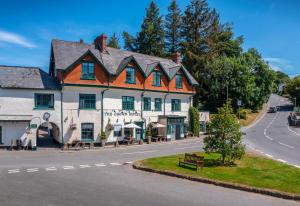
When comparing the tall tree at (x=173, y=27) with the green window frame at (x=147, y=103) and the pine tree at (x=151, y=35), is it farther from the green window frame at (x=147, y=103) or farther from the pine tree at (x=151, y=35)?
the green window frame at (x=147, y=103)

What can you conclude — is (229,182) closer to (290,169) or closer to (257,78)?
(290,169)

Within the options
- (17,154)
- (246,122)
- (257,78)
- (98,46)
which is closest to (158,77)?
(98,46)

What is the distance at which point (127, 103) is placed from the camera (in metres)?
39.5

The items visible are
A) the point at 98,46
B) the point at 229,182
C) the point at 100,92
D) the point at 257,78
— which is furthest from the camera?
the point at 257,78

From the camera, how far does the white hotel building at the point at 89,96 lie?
32031 mm

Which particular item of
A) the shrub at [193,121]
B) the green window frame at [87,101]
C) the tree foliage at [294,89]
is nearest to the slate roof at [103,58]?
the green window frame at [87,101]

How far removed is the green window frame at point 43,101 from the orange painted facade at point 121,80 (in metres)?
2.56

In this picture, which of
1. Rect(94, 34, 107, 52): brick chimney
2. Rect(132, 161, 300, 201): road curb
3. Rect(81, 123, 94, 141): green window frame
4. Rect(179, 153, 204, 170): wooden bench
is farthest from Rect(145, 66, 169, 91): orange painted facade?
Rect(132, 161, 300, 201): road curb

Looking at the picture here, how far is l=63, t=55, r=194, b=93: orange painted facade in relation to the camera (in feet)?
115

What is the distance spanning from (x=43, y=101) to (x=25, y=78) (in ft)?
10.4

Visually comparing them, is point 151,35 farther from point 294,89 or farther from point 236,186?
point 236,186

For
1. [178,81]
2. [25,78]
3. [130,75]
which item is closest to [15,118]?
[25,78]

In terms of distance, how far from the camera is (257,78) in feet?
254

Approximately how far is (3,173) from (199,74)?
2048 inches
